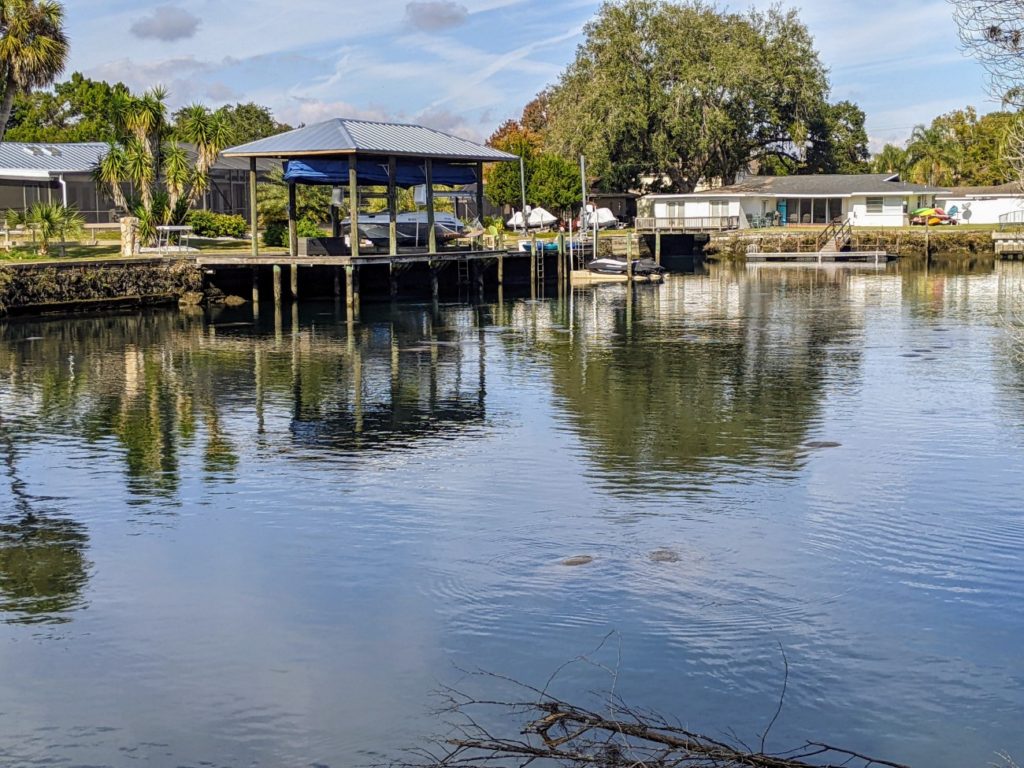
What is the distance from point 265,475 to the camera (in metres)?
18.6

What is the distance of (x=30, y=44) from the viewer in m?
44.6

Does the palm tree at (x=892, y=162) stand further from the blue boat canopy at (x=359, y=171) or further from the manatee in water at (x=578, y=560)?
the manatee in water at (x=578, y=560)

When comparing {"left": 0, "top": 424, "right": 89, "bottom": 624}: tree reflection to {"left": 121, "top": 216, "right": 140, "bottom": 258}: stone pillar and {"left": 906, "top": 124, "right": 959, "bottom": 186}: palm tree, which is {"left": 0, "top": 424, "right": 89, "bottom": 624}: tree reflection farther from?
{"left": 906, "top": 124, "right": 959, "bottom": 186}: palm tree

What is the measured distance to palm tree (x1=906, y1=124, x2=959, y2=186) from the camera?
105000 millimetres

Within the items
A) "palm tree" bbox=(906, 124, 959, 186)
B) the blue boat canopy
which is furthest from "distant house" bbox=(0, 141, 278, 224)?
"palm tree" bbox=(906, 124, 959, 186)

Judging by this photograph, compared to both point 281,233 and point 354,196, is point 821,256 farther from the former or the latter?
point 354,196

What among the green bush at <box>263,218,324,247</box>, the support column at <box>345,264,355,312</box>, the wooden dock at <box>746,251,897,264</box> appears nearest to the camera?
the support column at <box>345,264,355,312</box>

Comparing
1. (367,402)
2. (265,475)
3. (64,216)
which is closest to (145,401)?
(367,402)

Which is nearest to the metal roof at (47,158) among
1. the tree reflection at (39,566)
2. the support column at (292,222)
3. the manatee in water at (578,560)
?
the support column at (292,222)

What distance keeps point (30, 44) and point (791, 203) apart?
5840cm

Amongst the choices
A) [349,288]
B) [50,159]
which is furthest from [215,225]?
[349,288]

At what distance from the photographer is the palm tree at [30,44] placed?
4428 cm

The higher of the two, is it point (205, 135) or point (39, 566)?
point (205, 135)

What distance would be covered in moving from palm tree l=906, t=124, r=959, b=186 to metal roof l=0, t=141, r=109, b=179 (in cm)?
6921
